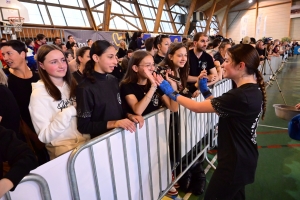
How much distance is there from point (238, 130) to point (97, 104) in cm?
107

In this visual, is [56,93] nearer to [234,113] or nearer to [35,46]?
[234,113]

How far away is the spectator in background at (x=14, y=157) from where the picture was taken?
0.81 meters

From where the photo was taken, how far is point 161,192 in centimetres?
202

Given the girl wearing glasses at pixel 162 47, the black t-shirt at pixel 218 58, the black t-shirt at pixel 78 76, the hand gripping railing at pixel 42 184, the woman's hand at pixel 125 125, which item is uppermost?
the girl wearing glasses at pixel 162 47

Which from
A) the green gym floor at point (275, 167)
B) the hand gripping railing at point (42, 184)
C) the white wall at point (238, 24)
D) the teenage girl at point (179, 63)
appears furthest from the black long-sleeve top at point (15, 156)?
the white wall at point (238, 24)

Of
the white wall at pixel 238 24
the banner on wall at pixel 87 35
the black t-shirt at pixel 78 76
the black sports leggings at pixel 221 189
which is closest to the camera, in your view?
the black sports leggings at pixel 221 189

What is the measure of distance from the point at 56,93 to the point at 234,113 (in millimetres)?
1306

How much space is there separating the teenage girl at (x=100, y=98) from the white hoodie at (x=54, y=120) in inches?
3.9

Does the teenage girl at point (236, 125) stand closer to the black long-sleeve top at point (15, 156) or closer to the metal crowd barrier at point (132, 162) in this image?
the metal crowd barrier at point (132, 162)

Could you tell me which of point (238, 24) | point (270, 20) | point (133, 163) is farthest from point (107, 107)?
point (238, 24)

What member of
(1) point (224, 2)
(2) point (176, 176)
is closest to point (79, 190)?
(2) point (176, 176)

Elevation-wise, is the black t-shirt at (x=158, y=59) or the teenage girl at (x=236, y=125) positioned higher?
the black t-shirt at (x=158, y=59)

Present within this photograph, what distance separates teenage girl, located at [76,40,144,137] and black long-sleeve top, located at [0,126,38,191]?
60 centimetres

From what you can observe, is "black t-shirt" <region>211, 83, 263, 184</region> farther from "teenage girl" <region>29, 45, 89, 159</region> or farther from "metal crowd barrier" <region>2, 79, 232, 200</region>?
"teenage girl" <region>29, 45, 89, 159</region>
